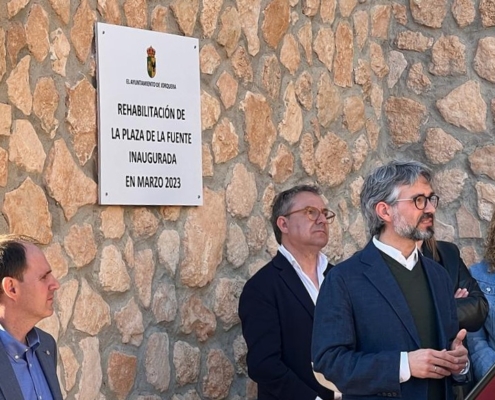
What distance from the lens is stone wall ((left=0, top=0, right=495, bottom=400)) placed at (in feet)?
15.0

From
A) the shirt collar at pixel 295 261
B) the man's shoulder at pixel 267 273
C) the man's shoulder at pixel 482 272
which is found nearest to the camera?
the man's shoulder at pixel 482 272

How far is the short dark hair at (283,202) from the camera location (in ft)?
17.8

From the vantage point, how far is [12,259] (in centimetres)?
355

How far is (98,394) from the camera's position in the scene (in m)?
4.76

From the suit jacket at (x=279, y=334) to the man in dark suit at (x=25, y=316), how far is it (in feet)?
4.76

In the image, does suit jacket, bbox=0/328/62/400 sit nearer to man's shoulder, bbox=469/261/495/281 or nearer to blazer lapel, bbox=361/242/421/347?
blazer lapel, bbox=361/242/421/347

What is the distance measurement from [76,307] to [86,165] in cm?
→ 61

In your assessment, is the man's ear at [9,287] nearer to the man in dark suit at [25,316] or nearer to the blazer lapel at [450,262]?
the man in dark suit at [25,316]

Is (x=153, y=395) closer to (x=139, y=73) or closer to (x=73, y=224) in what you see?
(x=73, y=224)

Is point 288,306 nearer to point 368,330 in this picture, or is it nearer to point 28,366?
point 368,330

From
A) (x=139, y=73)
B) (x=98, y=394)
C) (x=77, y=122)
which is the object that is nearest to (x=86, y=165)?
(x=77, y=122)

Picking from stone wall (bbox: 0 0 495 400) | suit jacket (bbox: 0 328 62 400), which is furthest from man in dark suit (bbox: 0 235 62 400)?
stone wall (bbox: 0 0 495 400)

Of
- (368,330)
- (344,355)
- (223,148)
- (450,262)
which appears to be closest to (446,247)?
(450,262)

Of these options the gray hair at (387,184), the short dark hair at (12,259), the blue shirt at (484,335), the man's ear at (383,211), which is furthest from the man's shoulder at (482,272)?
the short dark hair at (12,259)
